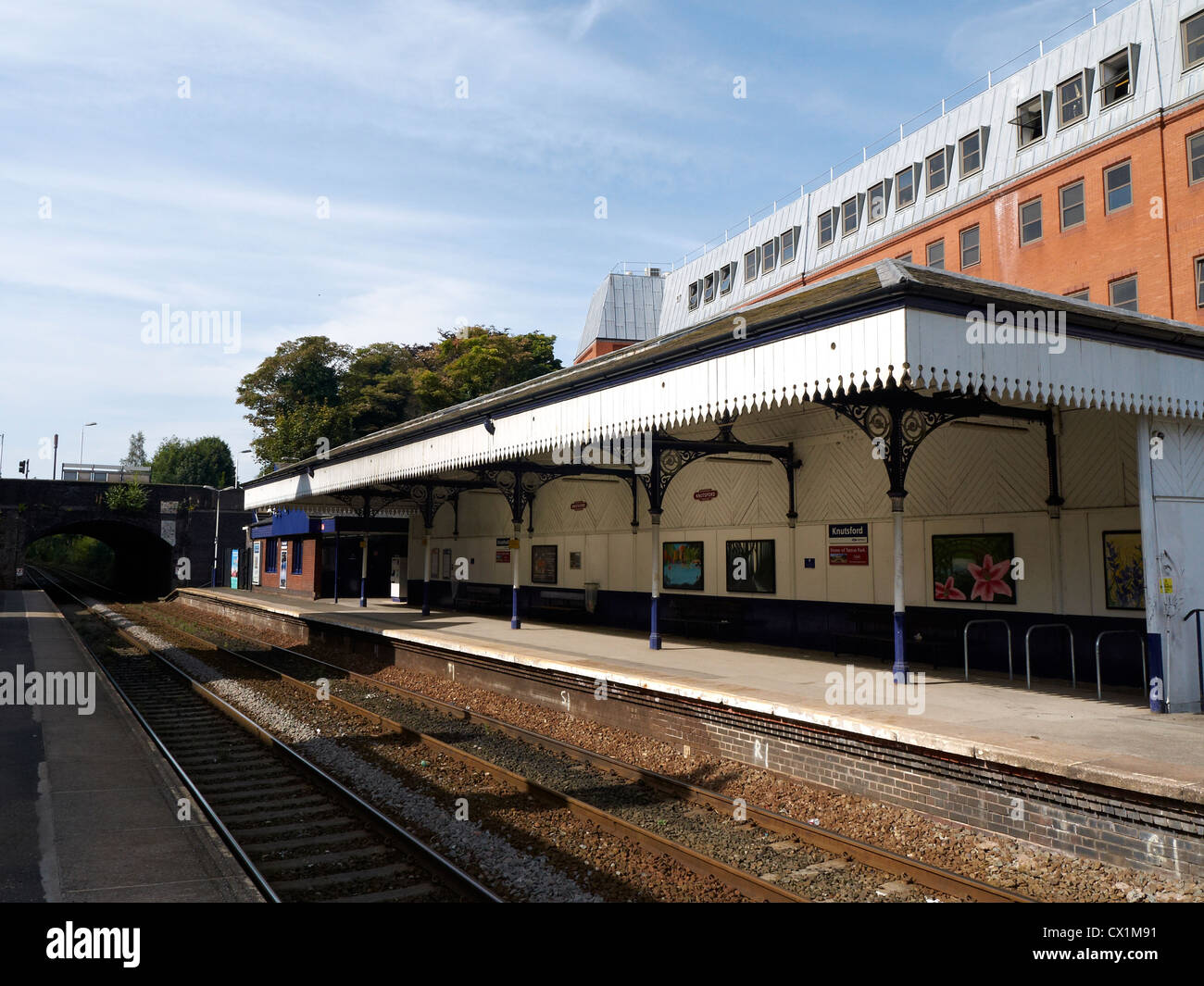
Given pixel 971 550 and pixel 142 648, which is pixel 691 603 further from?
pixel 142 648

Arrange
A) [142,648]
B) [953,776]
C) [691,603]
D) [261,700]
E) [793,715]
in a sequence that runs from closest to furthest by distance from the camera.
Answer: [953,776] < [793,715] < [261,700] < [691,603] < [142,648]

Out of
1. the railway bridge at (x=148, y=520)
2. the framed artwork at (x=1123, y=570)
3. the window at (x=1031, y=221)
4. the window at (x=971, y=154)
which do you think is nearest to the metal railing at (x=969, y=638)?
the framed artwork at (x=1123, y=570)

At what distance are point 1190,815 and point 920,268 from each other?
6978 mm

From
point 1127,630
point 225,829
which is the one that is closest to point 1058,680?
point 1127,630

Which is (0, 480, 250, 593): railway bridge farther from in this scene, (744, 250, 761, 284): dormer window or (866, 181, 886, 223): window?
(866, 181, 886, 223): window

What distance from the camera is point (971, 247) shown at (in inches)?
1219

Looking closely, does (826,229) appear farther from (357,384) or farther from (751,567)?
(357,384)

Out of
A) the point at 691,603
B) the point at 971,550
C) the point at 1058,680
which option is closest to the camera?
the point at 1058,680

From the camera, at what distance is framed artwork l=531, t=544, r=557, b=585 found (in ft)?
75.8

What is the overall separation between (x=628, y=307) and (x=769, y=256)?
13.7 meters

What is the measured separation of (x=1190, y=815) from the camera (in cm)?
558

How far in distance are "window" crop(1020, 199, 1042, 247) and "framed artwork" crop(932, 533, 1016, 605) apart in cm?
2047

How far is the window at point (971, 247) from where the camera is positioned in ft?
101

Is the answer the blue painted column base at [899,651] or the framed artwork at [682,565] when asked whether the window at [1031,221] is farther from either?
the blue painted column base at [899,651]
